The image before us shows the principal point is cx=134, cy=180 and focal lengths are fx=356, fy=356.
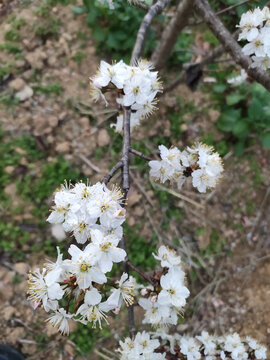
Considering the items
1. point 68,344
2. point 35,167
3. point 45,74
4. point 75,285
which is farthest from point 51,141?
point 75,285

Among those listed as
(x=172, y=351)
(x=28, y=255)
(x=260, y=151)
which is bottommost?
(x=172, y=351)

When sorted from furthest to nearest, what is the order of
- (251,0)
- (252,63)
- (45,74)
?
(45,74)
(251,0)
(252,63)

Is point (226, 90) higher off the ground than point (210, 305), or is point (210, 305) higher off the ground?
point (226, 90)

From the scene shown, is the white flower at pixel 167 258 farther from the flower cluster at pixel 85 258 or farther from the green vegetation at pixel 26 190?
the green vegetation at pixel 26 190

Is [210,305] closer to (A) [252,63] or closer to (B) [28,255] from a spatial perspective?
(B) [28,255]

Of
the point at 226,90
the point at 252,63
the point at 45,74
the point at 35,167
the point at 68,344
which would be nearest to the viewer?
the point at 252,63

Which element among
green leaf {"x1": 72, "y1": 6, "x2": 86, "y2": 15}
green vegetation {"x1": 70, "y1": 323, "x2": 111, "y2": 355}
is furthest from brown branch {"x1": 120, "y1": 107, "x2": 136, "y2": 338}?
green leaf {"x1": 72, "y1": 6, "x2": 86, "y2": 15}

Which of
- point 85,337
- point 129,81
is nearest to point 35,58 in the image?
point 129,81
